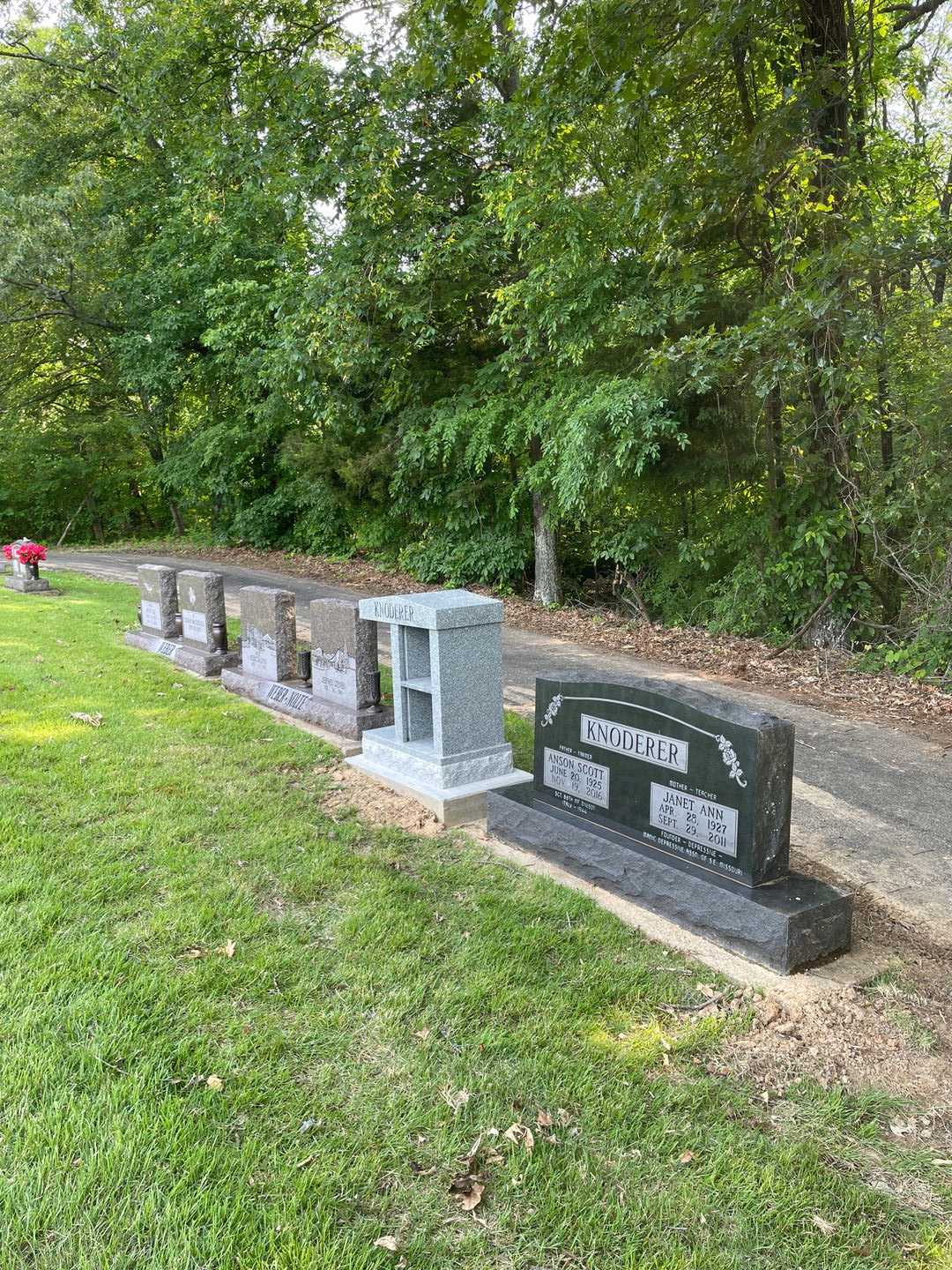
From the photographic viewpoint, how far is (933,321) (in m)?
7.68

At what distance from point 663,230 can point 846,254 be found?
5.59ft

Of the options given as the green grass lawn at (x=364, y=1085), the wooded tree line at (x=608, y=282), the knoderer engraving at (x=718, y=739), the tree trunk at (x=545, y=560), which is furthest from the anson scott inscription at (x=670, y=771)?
the tree trunk at (x=545, y=560)

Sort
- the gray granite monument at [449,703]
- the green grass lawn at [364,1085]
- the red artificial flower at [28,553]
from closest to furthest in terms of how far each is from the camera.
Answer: the green grass lawn at [364,1085], the gray granite monument at [449,703], the red artificial flower at [28,553]

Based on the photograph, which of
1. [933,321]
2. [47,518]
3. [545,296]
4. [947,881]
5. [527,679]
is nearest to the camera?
[947,881]

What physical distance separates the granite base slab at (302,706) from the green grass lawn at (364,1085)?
1.77 metres

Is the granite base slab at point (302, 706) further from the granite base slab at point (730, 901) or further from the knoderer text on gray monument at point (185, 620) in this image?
the granite base slab at point (730, 901)

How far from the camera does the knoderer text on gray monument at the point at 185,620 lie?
26.8 ft

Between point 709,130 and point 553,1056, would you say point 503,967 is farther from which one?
point 709,130

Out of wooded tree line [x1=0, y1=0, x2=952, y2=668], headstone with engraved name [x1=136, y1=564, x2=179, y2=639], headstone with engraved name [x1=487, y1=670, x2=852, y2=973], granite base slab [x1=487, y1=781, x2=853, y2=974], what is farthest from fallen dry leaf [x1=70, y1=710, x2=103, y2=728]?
wooded tree line [x1=0, y1=0, x2=952, y2=668]

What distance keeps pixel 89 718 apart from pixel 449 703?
2987mm

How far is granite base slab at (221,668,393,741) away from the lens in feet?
20.2

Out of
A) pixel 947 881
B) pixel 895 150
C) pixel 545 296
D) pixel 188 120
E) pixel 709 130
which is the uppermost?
pixel 188 120

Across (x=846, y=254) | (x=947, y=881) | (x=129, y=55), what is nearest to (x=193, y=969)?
(x=947, y=881)

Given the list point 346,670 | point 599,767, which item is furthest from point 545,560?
point 599,767
